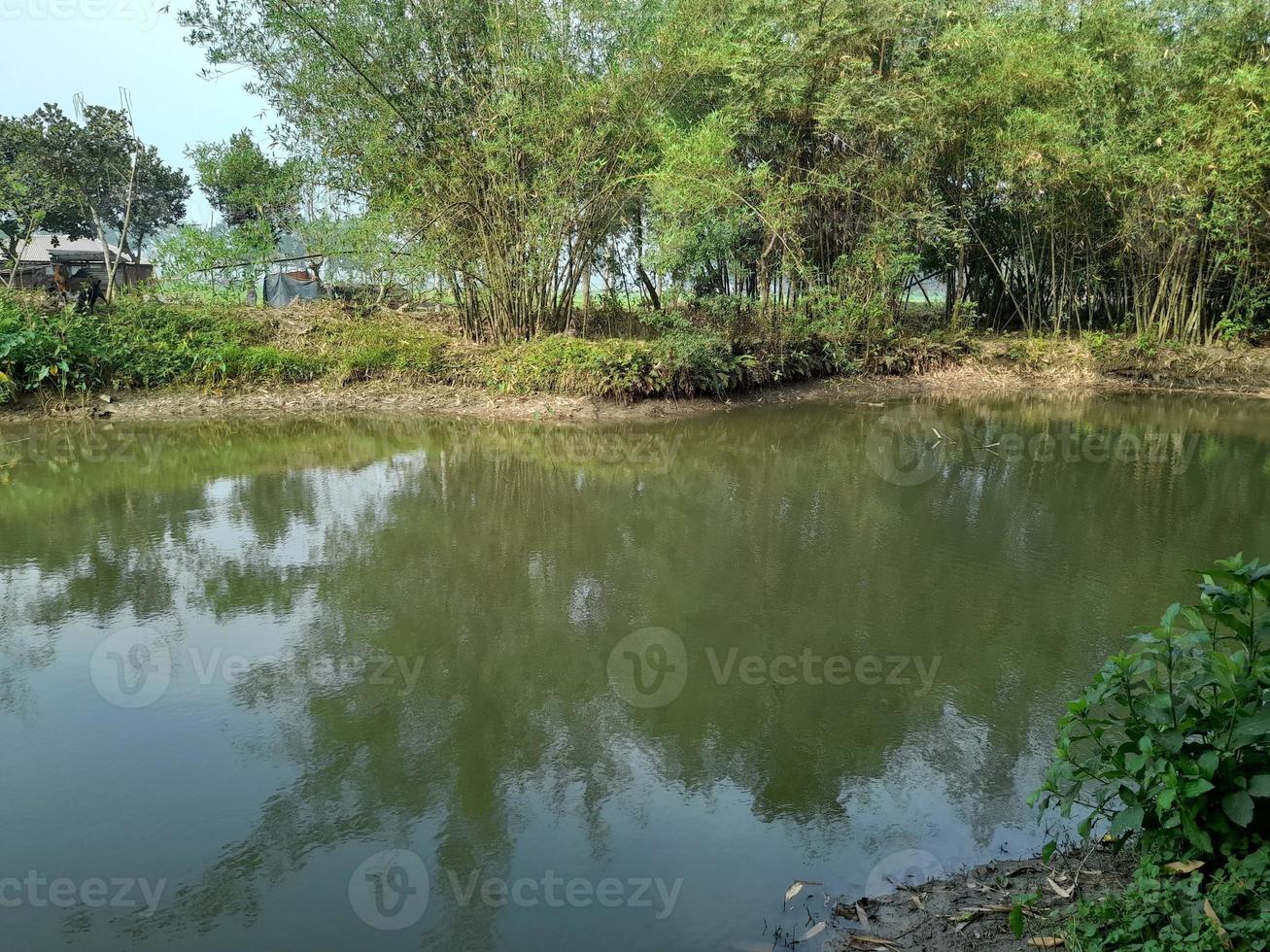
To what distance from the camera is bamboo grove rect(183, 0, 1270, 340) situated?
9.89 meters

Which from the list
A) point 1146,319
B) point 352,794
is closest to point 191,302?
point 352,794

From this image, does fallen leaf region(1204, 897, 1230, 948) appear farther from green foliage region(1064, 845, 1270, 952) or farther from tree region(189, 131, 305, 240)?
tree region(189, 131, 305, 240)

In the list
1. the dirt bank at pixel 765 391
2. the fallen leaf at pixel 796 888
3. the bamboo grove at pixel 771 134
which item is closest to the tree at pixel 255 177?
the bamboo grove at pixel 771 134

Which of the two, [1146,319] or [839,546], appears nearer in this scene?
[839,546]

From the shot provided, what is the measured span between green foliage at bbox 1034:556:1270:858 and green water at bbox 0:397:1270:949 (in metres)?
0.76

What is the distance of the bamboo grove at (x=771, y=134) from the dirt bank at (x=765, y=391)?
2.55 feet

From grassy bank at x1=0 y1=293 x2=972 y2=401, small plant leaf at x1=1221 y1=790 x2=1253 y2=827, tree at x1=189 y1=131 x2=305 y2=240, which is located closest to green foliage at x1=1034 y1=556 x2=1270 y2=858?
small plant leaf at x1=1221 y1=790 x2=1253 y2=827

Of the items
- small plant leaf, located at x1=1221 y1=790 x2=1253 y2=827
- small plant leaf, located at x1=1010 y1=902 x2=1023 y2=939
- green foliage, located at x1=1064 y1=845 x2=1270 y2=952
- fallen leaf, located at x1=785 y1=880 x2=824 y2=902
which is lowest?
fallen leaf, located at x1=785 y1=880 x2=824 y2=902

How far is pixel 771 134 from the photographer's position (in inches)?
441

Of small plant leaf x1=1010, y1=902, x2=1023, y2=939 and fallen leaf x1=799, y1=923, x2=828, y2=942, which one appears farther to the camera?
fallen leaf x1=799, y1=923, x2=828, y2=942

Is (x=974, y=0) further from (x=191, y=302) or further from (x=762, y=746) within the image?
(x=762, y=746)

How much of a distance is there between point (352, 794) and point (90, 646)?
2017mm

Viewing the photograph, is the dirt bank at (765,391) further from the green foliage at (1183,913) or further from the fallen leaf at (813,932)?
the green foliage at (1183,913)

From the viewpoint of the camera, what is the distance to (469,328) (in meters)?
11.8
